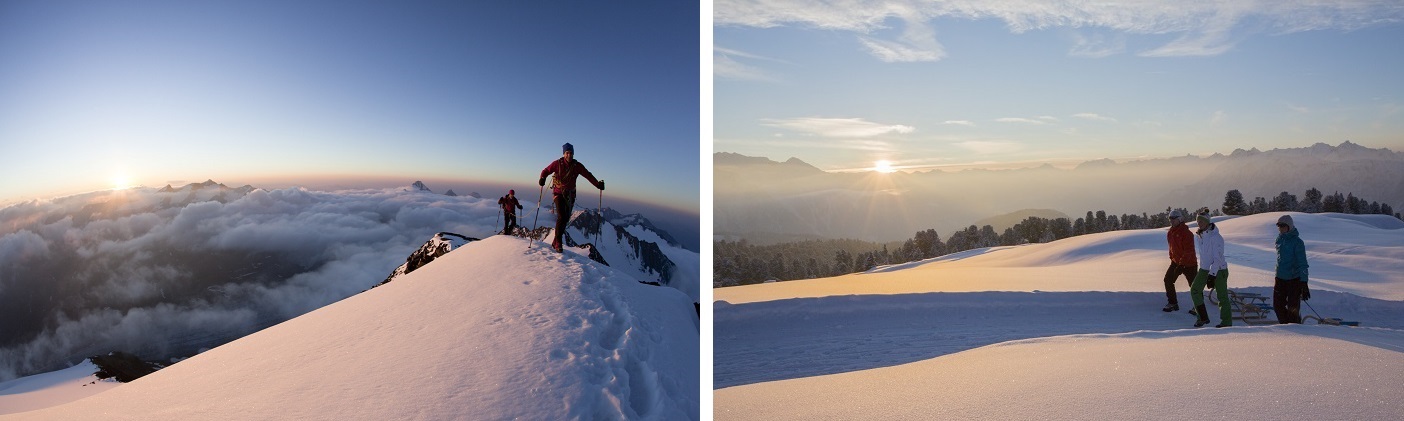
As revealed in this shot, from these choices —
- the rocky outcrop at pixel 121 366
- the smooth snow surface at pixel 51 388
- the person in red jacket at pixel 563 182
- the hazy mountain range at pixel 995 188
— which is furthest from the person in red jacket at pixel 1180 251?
the smooth snow surface at pixel 51 388

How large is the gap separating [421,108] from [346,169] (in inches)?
19.7

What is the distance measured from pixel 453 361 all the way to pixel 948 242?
1067cm

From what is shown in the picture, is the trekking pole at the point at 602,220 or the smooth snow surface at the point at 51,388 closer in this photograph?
the smooth snow surface at the point at 51,388

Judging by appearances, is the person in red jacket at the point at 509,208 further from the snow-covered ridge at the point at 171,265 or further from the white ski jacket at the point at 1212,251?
the white ski jacket at the point at 1212,251

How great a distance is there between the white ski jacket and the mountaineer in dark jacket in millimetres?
282

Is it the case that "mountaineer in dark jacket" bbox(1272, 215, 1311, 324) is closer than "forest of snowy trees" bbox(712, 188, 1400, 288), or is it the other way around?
"mountaineer in dark jacket" bbox(1272, 215, 1311, 324)

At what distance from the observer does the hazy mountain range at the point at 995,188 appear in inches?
293

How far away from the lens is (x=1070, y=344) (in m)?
3.18

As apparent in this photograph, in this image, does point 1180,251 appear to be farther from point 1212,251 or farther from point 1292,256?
point 1292,256

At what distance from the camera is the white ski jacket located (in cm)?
412

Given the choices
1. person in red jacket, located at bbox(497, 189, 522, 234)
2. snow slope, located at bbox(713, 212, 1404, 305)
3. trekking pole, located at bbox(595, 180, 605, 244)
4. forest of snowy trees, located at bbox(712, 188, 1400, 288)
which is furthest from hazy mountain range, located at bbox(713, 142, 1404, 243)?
person in red jacket, located at bbox(497, 189, 522, 234)

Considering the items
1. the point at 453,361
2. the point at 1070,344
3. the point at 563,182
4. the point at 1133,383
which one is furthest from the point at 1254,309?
the point at 453,361

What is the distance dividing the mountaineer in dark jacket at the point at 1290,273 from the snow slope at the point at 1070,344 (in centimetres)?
40

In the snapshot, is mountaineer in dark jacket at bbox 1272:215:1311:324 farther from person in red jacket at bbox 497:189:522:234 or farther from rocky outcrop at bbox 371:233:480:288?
rocky outcrop at bbox 371:233:480:288
